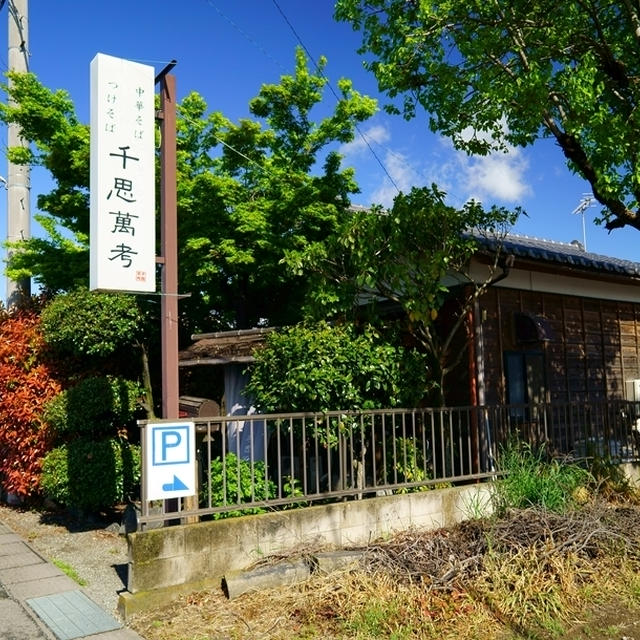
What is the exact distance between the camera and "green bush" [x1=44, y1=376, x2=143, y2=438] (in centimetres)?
792

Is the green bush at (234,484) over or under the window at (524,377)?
under

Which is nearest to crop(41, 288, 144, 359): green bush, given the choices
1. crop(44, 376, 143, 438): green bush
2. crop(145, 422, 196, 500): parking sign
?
crop(44, 376, 143, 438): green bush

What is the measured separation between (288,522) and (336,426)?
1258 mm

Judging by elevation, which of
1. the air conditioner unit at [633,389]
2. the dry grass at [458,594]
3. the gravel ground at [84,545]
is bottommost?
the gravel ground at [84,545]

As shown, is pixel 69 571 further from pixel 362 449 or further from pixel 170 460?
pixel 362 449

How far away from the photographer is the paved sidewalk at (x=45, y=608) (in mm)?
4461

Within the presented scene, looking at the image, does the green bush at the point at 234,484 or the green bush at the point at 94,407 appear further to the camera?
the green bush at the point at 94,407

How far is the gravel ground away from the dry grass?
1.08m

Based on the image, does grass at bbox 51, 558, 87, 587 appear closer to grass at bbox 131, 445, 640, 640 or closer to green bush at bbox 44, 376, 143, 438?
grass at bbox 131, 445, 640, 640

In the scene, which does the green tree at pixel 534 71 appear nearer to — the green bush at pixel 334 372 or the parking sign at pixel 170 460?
the green bush at pixel 334 372

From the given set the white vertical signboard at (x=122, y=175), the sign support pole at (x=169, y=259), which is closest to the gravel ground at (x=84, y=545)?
the sign support pole at (x=169, y=259)

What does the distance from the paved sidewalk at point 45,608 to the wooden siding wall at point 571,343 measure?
235 inches

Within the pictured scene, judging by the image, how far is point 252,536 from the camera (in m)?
5.35

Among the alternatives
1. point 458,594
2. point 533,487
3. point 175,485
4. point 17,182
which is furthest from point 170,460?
point 17,182
